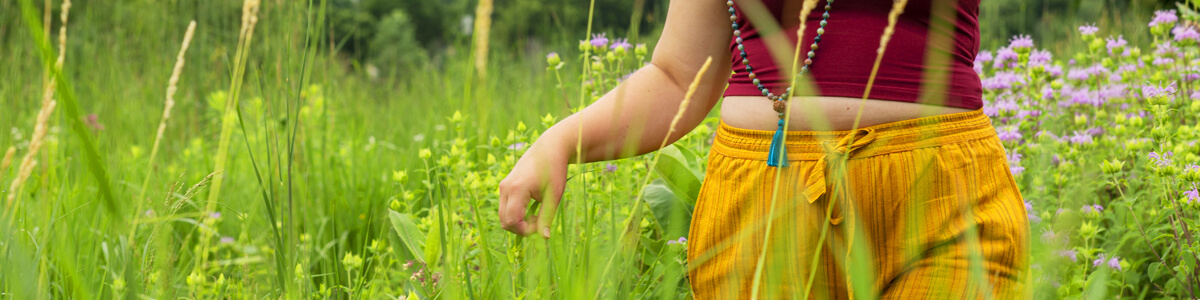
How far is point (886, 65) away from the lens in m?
1.05

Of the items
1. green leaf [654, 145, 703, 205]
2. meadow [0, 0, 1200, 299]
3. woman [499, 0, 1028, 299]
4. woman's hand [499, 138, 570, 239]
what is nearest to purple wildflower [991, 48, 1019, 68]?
meadow [0, 0, 1200, 299]

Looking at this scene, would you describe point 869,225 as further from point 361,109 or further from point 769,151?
point 361,109

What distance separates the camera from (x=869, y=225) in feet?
3.53

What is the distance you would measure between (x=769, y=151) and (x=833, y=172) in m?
0.09

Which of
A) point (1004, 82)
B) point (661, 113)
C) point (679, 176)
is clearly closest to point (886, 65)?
point (661, 113)

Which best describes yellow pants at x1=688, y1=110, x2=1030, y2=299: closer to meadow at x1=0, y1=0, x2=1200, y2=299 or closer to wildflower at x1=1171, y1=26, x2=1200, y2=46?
meadow at x1=0, y1=0, x2=1200, y2=299

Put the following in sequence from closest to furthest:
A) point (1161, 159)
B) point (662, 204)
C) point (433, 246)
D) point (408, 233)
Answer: point (433, 246), point (1161, 159), point (408, 233), point (662, 204)

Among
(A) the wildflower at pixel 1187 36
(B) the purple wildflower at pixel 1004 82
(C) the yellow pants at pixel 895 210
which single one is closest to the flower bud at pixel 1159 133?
(C) the yellow pants at pixel 895 210

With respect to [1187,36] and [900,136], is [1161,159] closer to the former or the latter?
[900,136]

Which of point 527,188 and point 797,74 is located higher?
point 797,74

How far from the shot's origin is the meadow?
0.97m

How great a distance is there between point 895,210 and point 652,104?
396mm

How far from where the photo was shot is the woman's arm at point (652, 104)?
1153 mm

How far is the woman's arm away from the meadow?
61mm
